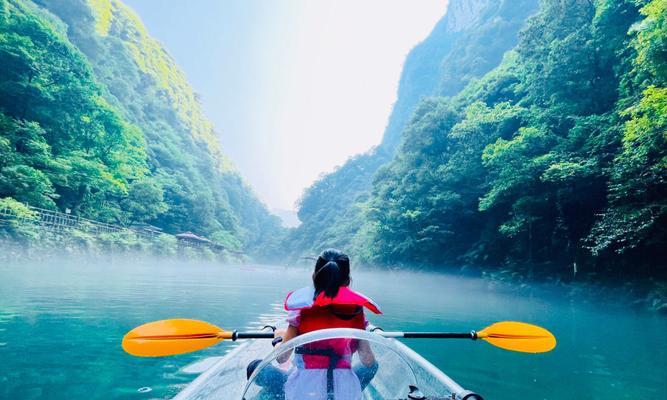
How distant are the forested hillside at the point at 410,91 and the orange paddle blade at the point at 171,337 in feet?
117

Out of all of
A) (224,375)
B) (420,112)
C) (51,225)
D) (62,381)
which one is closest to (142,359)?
(62,381)

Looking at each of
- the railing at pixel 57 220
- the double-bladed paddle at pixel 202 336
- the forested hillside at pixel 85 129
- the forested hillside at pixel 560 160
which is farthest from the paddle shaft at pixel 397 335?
the forested hillside at pixel 85 129

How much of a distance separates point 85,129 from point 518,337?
22.1 m

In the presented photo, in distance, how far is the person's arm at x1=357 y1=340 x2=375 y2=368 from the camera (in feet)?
4.91

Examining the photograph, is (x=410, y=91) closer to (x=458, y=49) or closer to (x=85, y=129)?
(x=458, y=49)

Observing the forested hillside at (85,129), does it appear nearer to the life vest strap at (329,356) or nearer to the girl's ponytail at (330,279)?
the girl's ponytail at (330,279)

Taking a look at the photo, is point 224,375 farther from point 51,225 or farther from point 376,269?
point 376,269

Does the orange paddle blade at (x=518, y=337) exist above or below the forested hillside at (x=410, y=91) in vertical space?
below

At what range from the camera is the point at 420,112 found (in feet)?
76.9

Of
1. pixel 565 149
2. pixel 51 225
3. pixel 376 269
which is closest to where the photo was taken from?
pixel 565 149

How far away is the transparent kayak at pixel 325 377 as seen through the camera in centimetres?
134

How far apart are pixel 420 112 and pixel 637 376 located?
846 inches

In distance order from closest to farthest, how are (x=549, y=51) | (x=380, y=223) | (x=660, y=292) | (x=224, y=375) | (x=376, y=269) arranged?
1. (x=224, y=375)
2. (x=660, y=292)
3. (x=549, y=51)
4. (x=380, y=223)
5. (x=376, y=269)

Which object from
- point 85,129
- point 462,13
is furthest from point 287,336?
point 462,13
